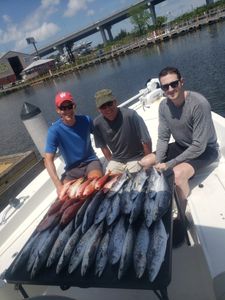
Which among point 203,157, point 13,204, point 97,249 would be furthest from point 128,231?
point 13,204

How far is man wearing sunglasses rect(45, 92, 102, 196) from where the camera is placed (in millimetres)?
4184

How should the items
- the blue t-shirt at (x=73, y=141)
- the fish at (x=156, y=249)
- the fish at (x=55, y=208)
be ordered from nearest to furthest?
the fish at (x=156, y=249) < the fish at (x=55, y=208) < the blue t-shirt at (x=73, y=141)

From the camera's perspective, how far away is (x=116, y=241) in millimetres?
2414

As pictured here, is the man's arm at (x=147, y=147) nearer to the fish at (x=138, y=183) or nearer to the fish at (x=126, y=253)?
the fish at (x=138, y=183)

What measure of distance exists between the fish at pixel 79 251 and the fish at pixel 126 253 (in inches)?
13.5

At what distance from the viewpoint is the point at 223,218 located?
317cm

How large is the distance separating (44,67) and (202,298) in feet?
226

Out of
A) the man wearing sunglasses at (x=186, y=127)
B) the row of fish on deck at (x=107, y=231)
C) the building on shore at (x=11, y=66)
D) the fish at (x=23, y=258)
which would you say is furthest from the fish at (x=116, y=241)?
the building on shore at (x=11, y=66)

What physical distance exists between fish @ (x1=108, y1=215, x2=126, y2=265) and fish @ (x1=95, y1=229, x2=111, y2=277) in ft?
0.11

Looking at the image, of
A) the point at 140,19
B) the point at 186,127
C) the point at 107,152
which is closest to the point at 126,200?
the point at 186,127

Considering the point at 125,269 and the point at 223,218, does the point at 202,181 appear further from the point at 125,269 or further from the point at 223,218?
the point at 125,269

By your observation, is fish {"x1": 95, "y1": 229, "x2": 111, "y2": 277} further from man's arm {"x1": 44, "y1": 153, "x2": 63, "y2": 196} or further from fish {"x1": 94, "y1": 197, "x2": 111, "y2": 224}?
man's arm {"x1": 44, "y1": 153, "x2": 63, "y2": 196}

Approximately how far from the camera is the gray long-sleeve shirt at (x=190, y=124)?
360 cm

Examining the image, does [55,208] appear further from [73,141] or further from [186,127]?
[186,127]
